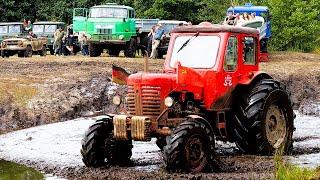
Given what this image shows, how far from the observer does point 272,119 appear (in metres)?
14.0

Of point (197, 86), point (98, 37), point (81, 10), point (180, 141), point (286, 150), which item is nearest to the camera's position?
point (180, 141)

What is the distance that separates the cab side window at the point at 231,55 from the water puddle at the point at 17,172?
11.8 ft

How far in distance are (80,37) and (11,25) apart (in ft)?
19.3

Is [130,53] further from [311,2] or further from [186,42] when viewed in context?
[186,42]

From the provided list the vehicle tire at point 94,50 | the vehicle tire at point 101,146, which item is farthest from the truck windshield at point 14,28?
the vehicle tire at point 101,146

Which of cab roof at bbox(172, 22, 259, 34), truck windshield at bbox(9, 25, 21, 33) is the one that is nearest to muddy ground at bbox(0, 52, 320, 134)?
cab roof at bbox(172, 22, 259, 34)

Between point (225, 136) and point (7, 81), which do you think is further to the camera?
point (7, 81)

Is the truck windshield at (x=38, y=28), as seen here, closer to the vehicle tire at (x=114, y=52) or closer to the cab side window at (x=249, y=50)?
the vehicle tire at (x=114, y=52)

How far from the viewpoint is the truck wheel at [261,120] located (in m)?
13.3

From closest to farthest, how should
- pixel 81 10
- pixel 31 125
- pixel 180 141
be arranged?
pixel 180 141
pixel 31 125
pixel 81 10

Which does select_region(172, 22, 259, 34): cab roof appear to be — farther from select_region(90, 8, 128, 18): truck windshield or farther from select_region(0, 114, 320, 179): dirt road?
select_region(90, 8, 128, 18): truck windshield

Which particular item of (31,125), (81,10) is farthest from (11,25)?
(31,125)

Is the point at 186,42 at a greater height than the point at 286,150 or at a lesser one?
greater

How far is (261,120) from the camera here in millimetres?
13336
